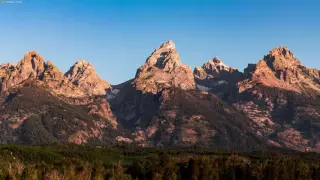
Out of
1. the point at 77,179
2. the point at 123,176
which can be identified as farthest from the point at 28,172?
the point at 123,176

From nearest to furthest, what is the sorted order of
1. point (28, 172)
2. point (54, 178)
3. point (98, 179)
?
point (54, 178) < point (28, 172) < point (98, 179)

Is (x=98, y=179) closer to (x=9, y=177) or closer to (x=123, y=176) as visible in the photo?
(x=9, y=177)

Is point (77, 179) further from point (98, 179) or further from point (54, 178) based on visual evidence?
point (54, 178)

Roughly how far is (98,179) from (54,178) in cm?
2081

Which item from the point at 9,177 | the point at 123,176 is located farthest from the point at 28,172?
the point at 123,176

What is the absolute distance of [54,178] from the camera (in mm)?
104312

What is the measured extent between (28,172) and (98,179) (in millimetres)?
19515

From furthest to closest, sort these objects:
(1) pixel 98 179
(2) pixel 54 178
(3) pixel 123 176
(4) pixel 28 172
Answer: (3) pixel 123 176
(1) pixel 98 179
(4) pixel 28 172
(2) pixel 54 178

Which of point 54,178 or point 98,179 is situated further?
point 98,179

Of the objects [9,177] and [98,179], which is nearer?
[9,177]

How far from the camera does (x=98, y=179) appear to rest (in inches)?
4847

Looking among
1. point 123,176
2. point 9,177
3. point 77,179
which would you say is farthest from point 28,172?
point 123,176

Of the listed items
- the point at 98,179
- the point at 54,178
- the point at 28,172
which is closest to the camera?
the point at 54,178

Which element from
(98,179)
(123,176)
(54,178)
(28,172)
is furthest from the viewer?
(123,176)
